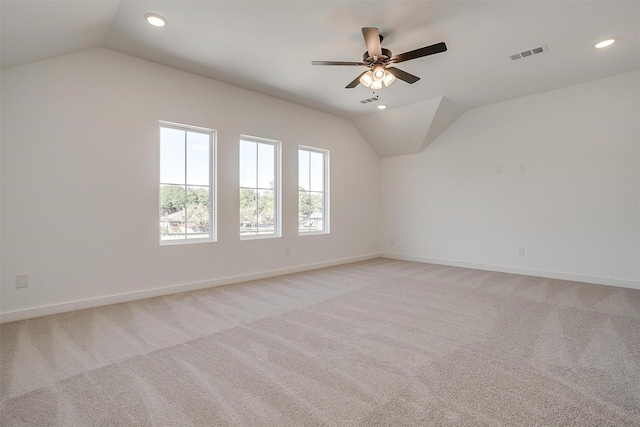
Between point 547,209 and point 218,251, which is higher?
point 547,209

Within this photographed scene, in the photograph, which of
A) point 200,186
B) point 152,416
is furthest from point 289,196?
point 152,416

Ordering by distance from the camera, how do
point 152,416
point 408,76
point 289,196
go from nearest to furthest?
point 152,416 → point 408,76 → point 289,196

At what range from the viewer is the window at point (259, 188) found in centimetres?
489

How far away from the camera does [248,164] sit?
495 cm

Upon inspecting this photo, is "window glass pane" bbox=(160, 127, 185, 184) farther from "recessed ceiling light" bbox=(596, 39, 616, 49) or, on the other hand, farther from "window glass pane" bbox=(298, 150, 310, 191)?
"recessed ceiling light" bbox=(596, 39, 616, 49)

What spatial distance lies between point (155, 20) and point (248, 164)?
7.50 feet

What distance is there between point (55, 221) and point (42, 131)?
0.93m

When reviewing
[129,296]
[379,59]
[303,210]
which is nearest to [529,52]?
[379,59]

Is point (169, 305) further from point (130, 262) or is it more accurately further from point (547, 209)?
point (547, 209)

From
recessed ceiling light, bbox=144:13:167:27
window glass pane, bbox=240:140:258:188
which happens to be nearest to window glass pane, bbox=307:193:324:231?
window glass pane, bbox=240:140:258:188

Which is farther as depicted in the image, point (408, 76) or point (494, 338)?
point (408, 76)

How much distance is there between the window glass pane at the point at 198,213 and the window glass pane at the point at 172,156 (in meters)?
0.24

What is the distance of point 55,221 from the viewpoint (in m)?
3.22

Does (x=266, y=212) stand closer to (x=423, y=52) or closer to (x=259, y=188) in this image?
(x=259, y=188)
